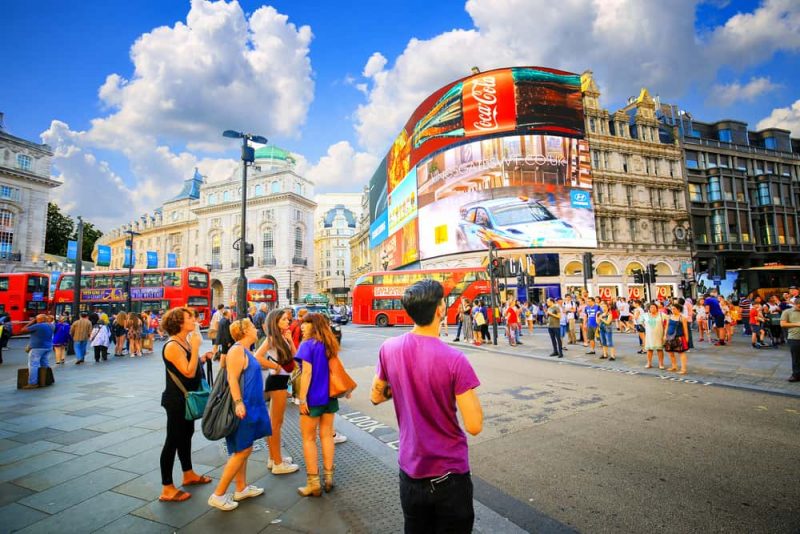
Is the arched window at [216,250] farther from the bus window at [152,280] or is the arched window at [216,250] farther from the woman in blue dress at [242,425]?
the woman in blue dress at [242,425]

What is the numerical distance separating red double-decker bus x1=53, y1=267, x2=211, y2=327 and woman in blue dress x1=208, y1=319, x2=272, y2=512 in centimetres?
2313

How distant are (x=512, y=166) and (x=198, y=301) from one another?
2859 cm

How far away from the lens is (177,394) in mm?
3459

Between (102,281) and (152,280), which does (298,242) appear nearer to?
(102,281)

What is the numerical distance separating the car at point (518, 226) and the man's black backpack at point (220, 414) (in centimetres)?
3266

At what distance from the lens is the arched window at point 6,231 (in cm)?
4072

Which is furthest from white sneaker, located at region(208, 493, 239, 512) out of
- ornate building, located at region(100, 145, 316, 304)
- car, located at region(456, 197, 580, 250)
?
ornate building, located at region(100, 145, 316, 304)

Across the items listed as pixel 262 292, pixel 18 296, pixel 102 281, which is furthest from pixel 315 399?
pixel 262 292

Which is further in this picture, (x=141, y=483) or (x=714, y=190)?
(x=714, y=190)

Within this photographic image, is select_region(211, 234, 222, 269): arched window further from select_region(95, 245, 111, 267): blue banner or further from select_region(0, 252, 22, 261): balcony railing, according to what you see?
select_region(95, 245, 111, 267): blue banner

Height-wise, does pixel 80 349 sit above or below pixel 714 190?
below

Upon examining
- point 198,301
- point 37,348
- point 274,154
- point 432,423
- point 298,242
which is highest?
point 274,154

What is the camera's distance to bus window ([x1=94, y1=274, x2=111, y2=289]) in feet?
80.8

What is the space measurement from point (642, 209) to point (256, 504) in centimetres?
4444
